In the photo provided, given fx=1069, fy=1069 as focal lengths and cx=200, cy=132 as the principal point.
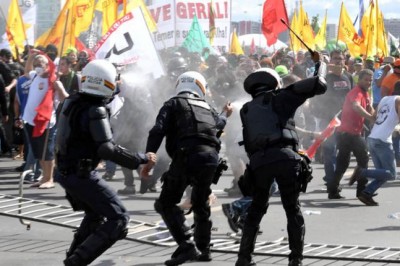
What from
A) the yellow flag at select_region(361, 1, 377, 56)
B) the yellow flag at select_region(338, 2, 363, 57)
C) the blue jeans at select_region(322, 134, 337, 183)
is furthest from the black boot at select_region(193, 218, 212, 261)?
the yellow flag at select_region(338, 2, 363, 57)

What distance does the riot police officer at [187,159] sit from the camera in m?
8.91

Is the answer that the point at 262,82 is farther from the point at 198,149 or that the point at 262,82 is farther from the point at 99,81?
the point at 99,81

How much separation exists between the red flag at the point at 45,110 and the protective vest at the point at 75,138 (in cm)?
648

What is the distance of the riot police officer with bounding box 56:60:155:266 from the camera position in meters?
7.69

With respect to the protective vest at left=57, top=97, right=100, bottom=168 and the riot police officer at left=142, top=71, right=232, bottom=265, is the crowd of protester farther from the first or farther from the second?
the protective vest at left=57, top=97, right=100, bottom=168

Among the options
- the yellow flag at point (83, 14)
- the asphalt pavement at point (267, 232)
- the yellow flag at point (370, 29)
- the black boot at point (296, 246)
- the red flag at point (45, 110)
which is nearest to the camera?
the black boot at point (296, 246)

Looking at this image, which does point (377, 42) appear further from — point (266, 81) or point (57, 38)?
point (266, 81)

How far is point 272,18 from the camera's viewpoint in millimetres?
20688

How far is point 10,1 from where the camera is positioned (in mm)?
21312

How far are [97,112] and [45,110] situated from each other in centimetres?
676

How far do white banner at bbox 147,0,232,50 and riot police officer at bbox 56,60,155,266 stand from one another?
16238mm

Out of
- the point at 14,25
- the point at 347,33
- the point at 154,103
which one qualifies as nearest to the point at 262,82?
the point at 154,103

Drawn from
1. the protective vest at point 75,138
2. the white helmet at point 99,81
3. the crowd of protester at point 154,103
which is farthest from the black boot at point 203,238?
the crowd of protester at point 154,103

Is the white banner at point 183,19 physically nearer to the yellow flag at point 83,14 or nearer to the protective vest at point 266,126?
the yellow flag at point 83,14
